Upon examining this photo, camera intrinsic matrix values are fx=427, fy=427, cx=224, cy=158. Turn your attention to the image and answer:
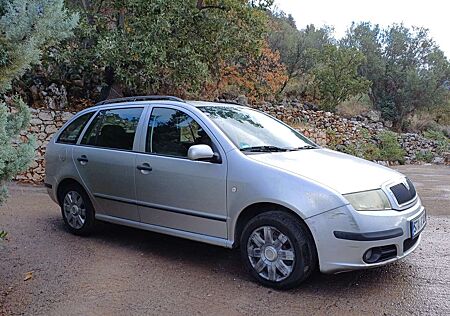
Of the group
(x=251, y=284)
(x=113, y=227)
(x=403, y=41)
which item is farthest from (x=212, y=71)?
(x=403, y=41)

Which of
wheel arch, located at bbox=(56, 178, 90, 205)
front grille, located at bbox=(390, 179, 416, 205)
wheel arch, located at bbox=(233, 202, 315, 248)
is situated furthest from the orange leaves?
wheel arch, located at bbox=(233, 202, 315, 248)

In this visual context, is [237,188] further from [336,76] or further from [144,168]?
[336,76]

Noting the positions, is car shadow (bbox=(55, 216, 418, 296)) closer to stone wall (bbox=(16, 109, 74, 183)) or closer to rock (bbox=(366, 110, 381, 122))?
stone wall (bbox=(16, 109, 74, 183))

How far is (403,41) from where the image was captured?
2273 centimetres

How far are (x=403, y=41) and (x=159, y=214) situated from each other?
2203cm

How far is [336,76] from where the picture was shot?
18484mm

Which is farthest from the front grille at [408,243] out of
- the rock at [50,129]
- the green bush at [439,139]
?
the green bush at [439,139]

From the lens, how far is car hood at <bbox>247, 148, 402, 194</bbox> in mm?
3490

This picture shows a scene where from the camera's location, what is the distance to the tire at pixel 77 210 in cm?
516

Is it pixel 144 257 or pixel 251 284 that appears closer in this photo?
pixel 251 284

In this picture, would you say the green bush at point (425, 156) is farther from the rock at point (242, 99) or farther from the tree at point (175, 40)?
the tree at point (175, 40)

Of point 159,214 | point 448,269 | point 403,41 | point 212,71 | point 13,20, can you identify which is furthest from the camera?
point 403,41

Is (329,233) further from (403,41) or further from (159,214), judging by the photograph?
(403,41)

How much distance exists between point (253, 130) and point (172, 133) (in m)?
0.84
